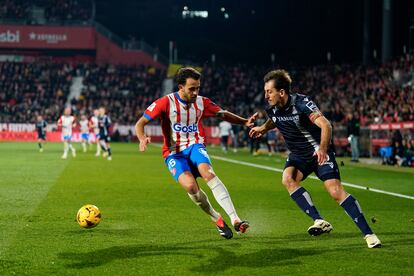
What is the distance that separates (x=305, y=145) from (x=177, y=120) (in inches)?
65.2

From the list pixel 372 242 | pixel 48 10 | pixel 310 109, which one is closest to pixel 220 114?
pixel 310 109

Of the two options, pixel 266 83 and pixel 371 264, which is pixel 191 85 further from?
pixel 371 264

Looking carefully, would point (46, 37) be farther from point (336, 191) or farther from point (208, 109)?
point (336, 191)

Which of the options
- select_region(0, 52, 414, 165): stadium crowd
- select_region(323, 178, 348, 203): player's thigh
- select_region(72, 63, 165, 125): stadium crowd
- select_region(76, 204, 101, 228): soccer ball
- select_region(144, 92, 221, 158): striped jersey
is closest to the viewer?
select_region(323, 178, 348, 203): player's thigh

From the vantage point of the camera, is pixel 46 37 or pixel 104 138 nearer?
pixel 104 138

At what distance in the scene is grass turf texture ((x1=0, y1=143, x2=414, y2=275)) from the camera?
739 cm

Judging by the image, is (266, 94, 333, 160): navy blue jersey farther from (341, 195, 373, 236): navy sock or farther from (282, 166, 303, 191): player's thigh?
(341, 195, 373, 236): navy sock

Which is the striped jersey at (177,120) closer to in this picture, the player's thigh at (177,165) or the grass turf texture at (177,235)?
the player's thigh at (177,165)

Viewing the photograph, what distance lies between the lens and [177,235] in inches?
376

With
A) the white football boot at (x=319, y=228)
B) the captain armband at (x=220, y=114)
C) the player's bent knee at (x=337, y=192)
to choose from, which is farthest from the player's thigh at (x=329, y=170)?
the captain armband at (x=220, y=114)

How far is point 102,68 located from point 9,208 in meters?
53.4

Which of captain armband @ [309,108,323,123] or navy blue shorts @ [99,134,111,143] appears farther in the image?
navy blue shorts @ [99,134,111,143]

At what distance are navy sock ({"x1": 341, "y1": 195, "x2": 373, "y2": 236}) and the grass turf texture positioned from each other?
0.25m

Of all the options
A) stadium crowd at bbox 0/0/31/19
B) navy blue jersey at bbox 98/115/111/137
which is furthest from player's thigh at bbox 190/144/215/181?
stadium crowd at bbox 0/0/31/19
